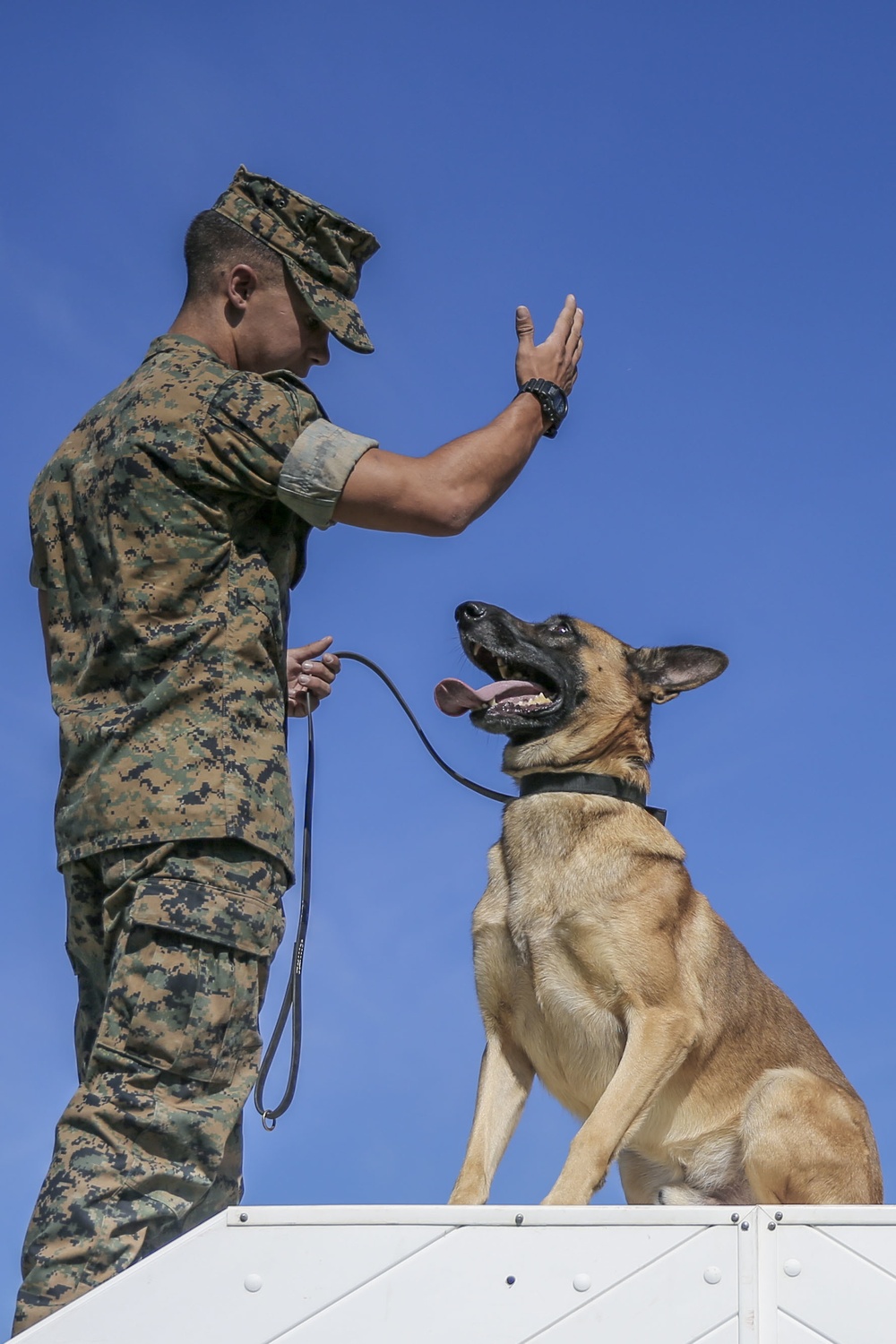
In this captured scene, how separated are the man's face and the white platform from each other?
252 centimetres

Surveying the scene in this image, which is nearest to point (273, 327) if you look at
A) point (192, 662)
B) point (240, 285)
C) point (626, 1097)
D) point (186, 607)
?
point (240, 285)

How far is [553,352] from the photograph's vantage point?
415cm

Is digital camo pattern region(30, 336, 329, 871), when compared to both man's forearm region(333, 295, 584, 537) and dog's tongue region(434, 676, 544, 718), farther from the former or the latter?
dog's tongue region(434, 676, 544, 718)

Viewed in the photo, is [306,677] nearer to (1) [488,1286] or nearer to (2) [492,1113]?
(2) [492,1113]

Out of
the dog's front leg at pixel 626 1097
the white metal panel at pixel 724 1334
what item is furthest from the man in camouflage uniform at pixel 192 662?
the white metal panel at pixel 724 1334

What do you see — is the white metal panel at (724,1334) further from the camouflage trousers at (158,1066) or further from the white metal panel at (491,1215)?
the camouflage trousers at (158,1066)

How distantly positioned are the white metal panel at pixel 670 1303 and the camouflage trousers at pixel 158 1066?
101 centimetres

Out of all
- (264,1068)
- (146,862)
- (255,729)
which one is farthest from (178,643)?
(264,1068)

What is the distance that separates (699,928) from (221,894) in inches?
98.3

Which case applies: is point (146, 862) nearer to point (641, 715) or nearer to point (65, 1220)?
point (65, 1220)

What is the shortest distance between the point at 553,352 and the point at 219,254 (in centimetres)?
A: 110

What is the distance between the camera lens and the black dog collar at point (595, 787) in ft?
17.9

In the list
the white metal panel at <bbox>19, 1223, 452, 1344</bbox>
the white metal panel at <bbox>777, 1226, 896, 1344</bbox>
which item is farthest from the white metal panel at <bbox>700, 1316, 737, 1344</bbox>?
the white metal panel at <bbox>19, 1223, 452, 1344</bbox>

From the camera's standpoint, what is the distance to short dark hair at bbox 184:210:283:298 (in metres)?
4.00
